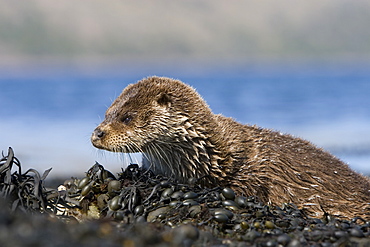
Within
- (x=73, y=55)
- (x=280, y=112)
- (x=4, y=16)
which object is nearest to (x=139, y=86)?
(x=280, y=112)

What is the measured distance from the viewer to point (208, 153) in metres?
6.83

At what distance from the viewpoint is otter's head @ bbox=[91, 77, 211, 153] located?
672 centimetres

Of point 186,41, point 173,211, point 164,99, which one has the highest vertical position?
point 186,41

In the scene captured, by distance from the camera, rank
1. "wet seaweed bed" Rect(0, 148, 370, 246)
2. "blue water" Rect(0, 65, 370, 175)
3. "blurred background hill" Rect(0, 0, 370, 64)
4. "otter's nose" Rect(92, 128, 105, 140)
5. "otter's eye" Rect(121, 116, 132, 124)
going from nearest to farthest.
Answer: "wet seaweed bed" Rect(0, 148, 370, 246) → "otter's nose" Rect(92, 128, 105, 140) → "otter's eye" Rect(121, 116, 132, 124) → "blue water" Rect(0, 65, 370, 175) → "blurred background hill" Rect(0, 0, 370, 64)

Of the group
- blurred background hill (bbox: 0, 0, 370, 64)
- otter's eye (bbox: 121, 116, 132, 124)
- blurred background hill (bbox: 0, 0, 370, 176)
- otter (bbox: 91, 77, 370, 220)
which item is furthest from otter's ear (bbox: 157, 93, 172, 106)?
blurred background hill (bbox: 0, 0, 370, 64)

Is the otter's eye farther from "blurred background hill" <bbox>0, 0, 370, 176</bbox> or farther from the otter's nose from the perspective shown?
"blurred background hill" <bbox>0, 0, 370, 176</bbox>

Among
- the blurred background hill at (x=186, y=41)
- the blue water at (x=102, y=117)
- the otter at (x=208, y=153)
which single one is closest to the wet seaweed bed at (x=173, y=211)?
the otter at (x=208, y=153)

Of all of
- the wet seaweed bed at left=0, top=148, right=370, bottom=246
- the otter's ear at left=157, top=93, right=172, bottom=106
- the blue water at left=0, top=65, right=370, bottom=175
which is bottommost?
the wet seaweed bed at left=0, top=148, right=370, bottom=246

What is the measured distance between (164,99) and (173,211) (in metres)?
1.57

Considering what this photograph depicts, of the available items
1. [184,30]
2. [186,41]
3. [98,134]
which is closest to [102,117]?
[98,134]

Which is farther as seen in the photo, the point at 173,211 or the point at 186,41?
the point at 186,41

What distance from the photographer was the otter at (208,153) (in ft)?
22.1

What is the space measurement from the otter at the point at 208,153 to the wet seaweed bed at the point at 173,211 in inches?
12.4

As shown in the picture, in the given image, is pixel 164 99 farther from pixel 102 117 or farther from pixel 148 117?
pixel 102 117
